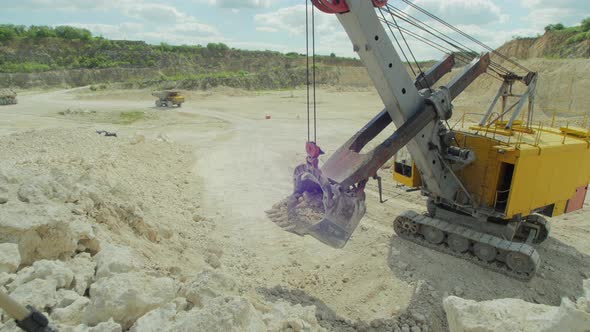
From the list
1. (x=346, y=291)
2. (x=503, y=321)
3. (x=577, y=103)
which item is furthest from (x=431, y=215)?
(x=577, y=103)

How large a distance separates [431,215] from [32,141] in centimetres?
1111

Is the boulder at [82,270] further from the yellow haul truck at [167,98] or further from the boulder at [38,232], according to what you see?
the yellow haul truck at [167,98]

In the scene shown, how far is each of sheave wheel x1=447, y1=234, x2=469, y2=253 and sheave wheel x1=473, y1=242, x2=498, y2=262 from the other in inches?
6.3

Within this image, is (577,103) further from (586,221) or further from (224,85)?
(224,85)

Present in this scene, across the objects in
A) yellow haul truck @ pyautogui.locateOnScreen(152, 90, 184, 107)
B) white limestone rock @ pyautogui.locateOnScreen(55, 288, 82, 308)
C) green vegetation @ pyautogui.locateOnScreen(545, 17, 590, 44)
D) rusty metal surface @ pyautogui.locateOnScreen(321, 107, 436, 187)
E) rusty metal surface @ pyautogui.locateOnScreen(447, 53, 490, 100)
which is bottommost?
yellow haul truck @ pyautogui.locateOnScreen(152, 90, 184, 107)

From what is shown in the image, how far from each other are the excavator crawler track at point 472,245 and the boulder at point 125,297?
5.17m

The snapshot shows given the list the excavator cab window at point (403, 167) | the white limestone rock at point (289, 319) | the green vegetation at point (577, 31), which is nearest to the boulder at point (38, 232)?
the white limestone rock at point (289, 319)

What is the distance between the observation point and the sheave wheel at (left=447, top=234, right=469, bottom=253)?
22.4ft

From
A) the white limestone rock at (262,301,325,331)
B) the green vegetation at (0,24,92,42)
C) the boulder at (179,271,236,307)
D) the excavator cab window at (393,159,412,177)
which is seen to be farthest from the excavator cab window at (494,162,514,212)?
the green vegetation at (0,24,92,42)

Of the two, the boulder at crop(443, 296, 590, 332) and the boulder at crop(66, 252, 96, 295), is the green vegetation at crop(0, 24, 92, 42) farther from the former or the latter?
the boulder at crop(443, 296, 590, 332)

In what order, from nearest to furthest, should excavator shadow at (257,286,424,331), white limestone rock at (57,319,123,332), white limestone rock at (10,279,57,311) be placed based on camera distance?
1. white limestone rock at (57,319,123,332)
2. white limestone rock at (10,279,57,311)
3. excavator shadow at (257,286,424,331)

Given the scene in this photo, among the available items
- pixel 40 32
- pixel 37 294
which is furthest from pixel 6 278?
pixel 40 32

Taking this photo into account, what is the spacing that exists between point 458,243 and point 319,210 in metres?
2.78

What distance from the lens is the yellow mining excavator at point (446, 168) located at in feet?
17.7
